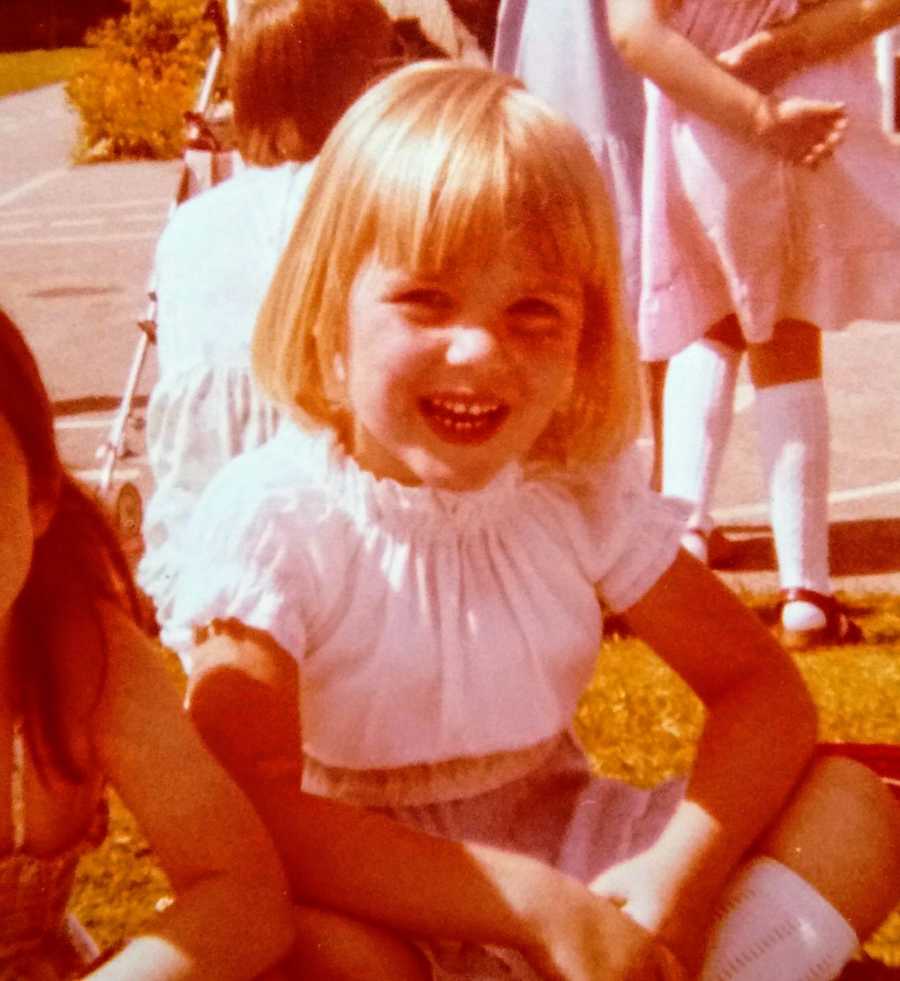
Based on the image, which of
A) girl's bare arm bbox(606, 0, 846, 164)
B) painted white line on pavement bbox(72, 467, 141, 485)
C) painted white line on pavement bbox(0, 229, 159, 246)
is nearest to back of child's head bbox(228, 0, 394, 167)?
girl's bare arm bbox(606, 0, 846, 164)

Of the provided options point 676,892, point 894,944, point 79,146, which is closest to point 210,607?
point 676,892

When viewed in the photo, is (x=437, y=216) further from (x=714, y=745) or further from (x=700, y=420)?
(x=700, y=420)

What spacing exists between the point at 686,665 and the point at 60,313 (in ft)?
22.2

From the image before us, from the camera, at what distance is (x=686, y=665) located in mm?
→ 2125

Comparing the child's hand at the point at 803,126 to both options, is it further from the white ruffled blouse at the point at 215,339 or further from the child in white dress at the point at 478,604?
the child in white dress at the point at 478,604

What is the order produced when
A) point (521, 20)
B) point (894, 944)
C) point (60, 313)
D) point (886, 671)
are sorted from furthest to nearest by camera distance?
point (60, 313)
point (521, 20)
point (886, 671)
point (894, 944)

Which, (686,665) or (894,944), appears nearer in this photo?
(686,665)

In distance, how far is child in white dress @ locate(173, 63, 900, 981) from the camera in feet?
6.09

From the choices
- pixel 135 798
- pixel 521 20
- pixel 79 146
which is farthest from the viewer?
pixel 79 146

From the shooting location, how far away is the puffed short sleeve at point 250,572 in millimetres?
1881

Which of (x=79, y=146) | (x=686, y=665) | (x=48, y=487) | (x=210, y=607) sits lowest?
(x=79, y=146)

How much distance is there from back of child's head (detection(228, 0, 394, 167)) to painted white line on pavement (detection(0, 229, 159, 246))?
7708mm

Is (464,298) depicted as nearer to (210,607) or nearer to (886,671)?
(210,607)

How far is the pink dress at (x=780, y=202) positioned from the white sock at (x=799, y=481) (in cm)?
17
